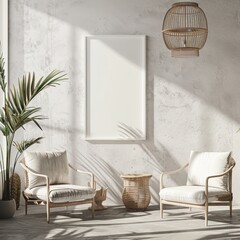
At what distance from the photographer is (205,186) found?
22.4 ft

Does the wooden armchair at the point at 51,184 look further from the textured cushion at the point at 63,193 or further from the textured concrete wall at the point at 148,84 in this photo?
the textured concrete wall at the point at 148,84

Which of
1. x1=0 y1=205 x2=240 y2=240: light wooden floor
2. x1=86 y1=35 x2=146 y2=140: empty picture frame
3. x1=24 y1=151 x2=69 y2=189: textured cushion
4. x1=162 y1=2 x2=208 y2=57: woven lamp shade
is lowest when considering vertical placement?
x1=0 y1=205 x2=240 y2=240: light wooden floor

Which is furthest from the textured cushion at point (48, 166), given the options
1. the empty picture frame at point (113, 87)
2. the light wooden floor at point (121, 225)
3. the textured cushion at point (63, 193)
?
the empty picture frame at point (113, 87)

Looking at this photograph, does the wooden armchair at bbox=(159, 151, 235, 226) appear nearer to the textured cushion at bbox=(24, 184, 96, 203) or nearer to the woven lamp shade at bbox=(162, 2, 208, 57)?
the textured cushion at bbox=(24, 184, 96, 203)

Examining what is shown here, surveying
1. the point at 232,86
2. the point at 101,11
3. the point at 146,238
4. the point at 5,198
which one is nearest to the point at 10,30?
the point at 101,11

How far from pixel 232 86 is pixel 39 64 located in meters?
2.94

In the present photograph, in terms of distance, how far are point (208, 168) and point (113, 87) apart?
2011 mm

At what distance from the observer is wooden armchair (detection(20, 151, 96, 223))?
684 cm

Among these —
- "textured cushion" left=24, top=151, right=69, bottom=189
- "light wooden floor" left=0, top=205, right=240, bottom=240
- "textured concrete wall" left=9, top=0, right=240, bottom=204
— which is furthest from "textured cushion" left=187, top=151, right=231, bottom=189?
"textured cushion" left=24, top=151, right=69, bottom=189

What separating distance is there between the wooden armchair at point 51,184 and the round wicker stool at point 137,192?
1.83 feet

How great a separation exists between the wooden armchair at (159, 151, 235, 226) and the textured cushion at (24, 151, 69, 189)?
1.39 metres

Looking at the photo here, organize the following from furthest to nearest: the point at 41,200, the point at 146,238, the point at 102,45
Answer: the point at 102,45 → the point at 41,200 → the point at 146,238

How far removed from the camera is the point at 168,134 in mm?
8367

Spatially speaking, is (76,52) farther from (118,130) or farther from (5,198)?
(5,198)
